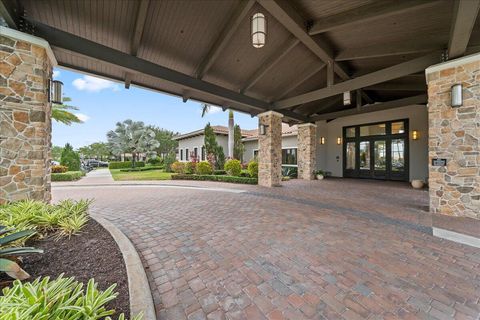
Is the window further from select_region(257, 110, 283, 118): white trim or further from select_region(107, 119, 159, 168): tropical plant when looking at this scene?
select_region(107, 119, 159, 168): tropical plant

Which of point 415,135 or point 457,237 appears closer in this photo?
point 457,237

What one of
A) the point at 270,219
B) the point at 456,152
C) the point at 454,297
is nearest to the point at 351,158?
the point at 456,152

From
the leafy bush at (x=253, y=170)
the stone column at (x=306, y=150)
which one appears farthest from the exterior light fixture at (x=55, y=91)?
the stone column at (x=306, y=150)

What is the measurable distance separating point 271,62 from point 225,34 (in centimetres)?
193

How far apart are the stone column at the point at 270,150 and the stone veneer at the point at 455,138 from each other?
521 cm

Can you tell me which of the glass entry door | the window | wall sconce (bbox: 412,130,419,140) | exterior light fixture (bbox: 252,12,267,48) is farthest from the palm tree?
wall sconce (bbox: 412,130,419,140)

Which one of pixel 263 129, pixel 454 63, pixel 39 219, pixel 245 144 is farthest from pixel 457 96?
pixel 245 144

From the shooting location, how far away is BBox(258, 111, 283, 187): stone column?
897 cm

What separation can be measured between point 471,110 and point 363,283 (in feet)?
16.1

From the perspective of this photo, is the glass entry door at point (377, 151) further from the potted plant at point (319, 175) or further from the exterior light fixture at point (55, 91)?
the exterior light fixture at point (55, 91)

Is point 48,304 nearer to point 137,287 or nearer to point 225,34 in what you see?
point 137,287

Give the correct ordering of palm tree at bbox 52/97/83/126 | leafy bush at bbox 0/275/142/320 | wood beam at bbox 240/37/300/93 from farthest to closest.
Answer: palm tree at bbox 52/97/83/126 < wood beam at bbox 240/37/300/93 < leafy bush at bbox 0/275/142/320

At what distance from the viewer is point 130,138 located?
22.7 m

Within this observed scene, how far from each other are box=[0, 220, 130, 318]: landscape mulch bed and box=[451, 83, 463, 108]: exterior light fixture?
684 centimetres
